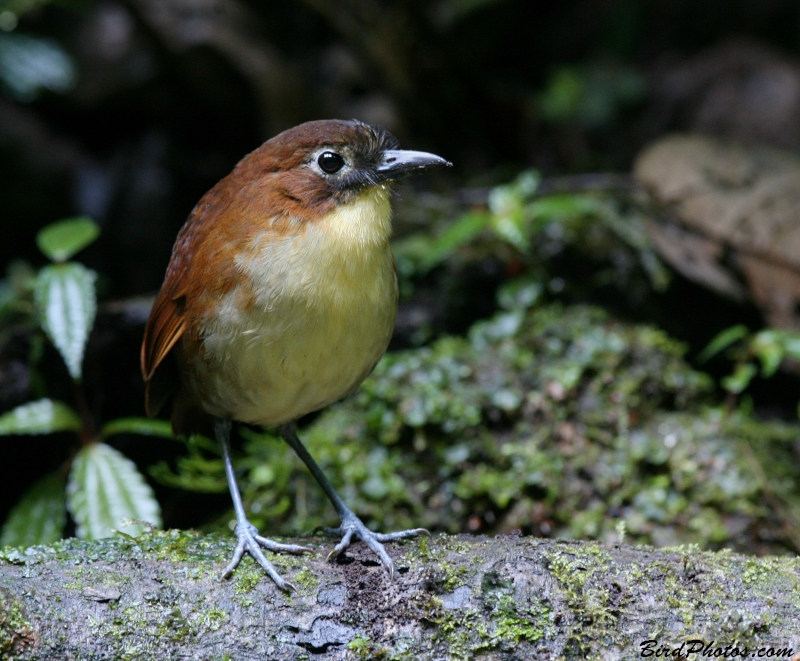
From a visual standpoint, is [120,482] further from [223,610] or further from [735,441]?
[735,441]

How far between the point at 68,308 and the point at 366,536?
79.0 inches

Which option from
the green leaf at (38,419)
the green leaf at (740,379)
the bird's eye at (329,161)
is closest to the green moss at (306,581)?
the bird's eye at (329,161)

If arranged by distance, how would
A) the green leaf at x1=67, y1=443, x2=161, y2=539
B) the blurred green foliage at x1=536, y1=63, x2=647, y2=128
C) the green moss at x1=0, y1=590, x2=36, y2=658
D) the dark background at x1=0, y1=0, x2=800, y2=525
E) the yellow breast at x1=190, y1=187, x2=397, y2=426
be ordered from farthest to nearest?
the blurred green foliage at x1=536, y1=63, x2=647, y2=128, the dark background at x1=0, y1=0, x2=800, y2=525, the green leaf at x1=67, y1=443, x2=161, y2=539, the yellow breast at x1=190, y1=187, x2=397, y2=426, the green moss at x1=0, y1=590, x2=36, y2=658

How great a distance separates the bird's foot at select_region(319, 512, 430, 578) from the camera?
2.41 m

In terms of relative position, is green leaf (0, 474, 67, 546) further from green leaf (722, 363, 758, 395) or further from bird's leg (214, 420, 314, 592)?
green leaf (722, 363, 758, 395)

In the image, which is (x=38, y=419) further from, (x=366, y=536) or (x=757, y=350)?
(x=757, y=350)

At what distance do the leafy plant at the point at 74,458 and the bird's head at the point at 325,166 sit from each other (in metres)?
1.40

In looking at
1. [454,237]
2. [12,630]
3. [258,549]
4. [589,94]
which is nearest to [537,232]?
[454,237]

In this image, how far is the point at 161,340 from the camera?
117 inches

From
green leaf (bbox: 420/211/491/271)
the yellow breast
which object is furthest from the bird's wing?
green leaf (bbox: 420/211/491/271)

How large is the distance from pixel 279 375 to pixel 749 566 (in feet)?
5.31

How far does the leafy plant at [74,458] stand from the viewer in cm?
342

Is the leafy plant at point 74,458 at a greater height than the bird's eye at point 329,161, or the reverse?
the bird's eye at point 329,161

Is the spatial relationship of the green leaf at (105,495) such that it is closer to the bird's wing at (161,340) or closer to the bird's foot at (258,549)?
the bird's wing at (161,340)
